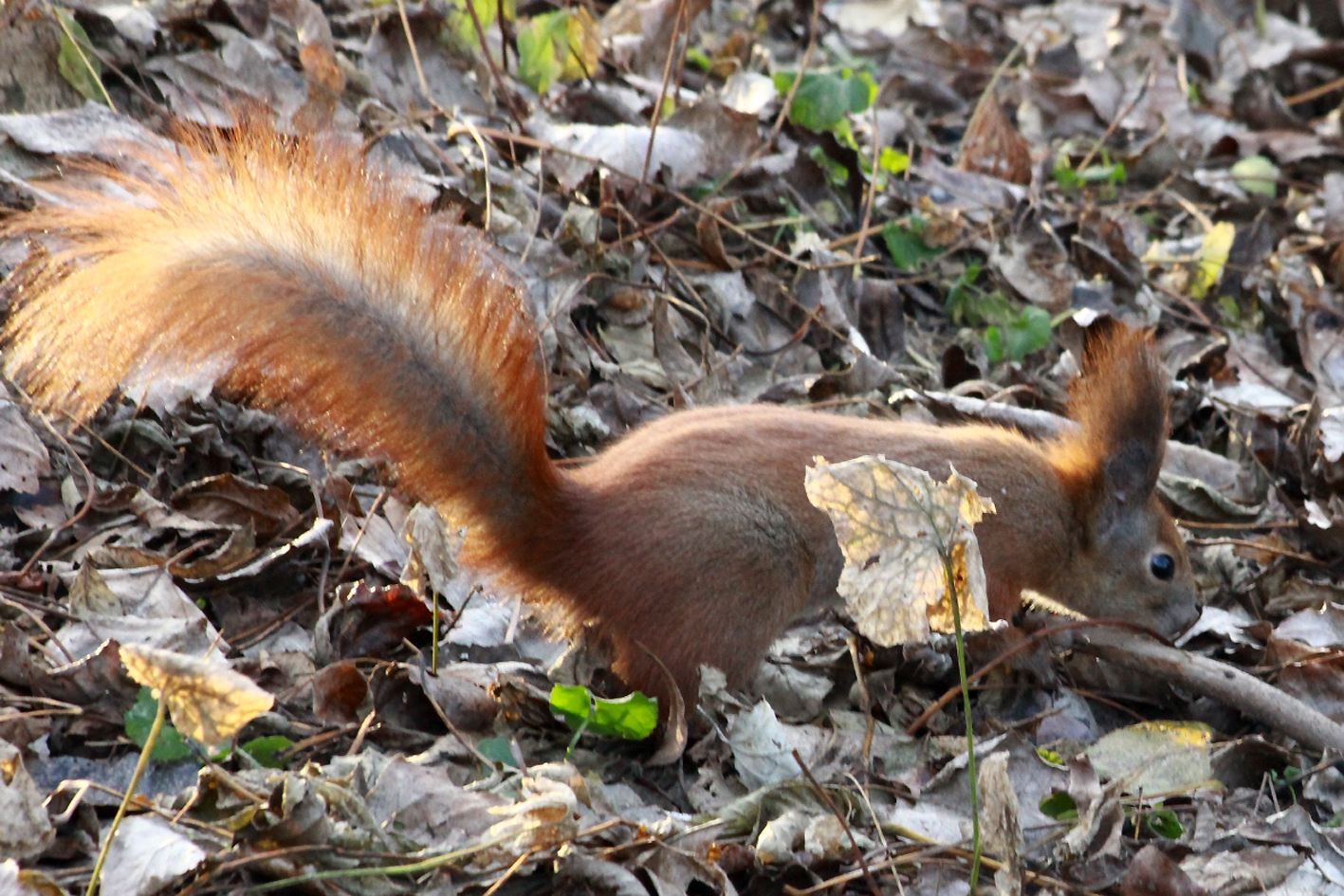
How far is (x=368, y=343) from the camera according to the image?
253 centimetres

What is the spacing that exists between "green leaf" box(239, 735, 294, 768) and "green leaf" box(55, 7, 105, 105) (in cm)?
208

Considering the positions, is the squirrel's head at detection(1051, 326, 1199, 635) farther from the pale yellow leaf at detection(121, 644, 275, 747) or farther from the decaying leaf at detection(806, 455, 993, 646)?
the pale yellow leaf at detection(121, 644, 275, 747)

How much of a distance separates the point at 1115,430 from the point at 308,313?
1.97 meters

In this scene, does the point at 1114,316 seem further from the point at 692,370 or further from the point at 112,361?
the point at 112,361

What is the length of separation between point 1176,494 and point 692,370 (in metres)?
1.37

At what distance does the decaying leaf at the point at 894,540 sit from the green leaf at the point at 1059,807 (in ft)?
2.43

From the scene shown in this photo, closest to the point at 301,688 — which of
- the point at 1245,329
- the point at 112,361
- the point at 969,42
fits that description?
the point at 112,361

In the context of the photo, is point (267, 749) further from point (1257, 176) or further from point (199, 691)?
point (1257, 176)

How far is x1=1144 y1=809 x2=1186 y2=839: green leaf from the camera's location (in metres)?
2.81

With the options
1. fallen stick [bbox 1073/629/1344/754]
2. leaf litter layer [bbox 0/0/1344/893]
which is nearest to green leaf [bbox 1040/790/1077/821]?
leaf litter layer [bbox 0/0/1344/893]

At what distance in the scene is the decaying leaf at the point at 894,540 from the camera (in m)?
2.21

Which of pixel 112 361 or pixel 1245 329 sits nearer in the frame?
pixel 112 361

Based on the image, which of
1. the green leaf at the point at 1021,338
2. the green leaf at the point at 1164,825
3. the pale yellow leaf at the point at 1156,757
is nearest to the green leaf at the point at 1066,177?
the green leaf at the point at 1021,338

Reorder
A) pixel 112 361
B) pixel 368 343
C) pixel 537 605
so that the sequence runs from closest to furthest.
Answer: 1. pixel 112 361
2. pixel 368 343
3. pixel 537 605
